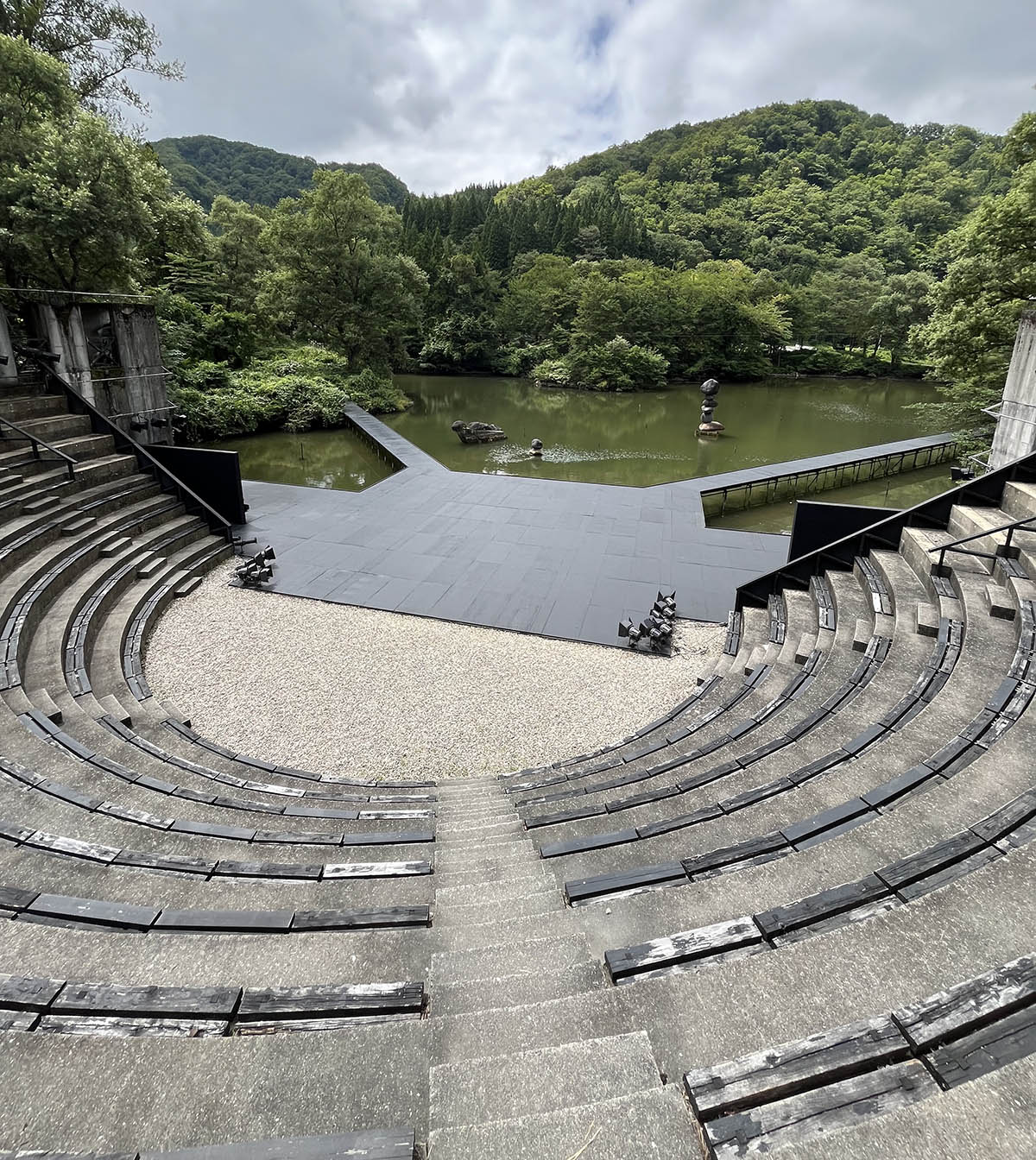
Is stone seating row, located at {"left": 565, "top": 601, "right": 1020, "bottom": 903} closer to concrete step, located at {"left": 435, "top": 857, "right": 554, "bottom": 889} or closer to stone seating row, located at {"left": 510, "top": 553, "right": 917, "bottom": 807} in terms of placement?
concrete step, located at {"left": 435, "top": 857, "right": 554, "bottom": 889}

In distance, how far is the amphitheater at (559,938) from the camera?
1.49 meters

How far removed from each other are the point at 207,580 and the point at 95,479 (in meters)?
2.56

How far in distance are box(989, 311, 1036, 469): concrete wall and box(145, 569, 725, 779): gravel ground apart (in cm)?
761

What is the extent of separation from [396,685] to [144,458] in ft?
24.1

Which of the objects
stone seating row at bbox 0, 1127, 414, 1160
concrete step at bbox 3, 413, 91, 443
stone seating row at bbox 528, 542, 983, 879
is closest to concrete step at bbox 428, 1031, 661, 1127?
stone seating row at bbox 0, 1127, 414, 1160

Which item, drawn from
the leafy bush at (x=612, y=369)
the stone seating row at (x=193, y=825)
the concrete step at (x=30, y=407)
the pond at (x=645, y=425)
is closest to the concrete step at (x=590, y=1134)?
the stone seating row at (x=193, y=825)

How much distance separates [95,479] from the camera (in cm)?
977

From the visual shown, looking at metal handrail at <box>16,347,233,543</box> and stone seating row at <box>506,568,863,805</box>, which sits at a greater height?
metal handrail at <box>16,347,233,543</box>

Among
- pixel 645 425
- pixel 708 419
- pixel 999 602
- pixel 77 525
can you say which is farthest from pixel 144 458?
pixel 645 425

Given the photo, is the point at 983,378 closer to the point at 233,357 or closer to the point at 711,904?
the point at 711,904

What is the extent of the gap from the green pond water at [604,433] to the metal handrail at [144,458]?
4.34 meters

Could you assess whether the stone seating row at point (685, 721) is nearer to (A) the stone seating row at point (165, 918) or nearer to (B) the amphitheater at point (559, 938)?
(B) the amphitheater at point (559, 938)

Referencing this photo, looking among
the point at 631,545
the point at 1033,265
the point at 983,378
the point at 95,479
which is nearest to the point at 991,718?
the point at 631,545

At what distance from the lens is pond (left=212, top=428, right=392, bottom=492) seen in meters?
15.5
